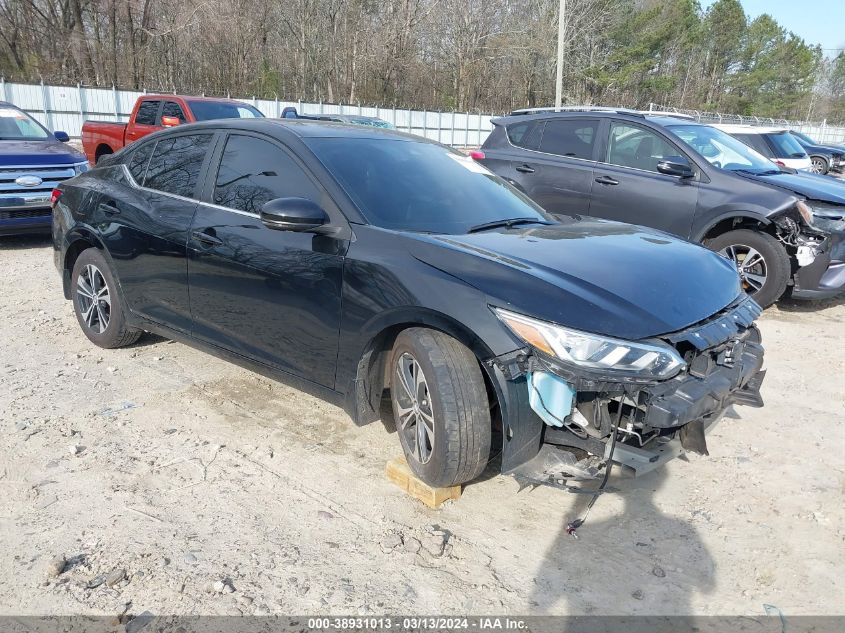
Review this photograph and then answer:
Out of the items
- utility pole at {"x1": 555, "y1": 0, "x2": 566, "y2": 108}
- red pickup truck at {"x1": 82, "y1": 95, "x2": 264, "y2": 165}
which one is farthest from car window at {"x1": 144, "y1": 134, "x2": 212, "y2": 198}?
utility pole at {"x1": 555, "y1": 0, "x2": 566, "y2": 108}

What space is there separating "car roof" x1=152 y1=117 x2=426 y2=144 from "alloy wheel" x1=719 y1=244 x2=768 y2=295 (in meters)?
3.77

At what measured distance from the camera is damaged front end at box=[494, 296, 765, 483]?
2598mm

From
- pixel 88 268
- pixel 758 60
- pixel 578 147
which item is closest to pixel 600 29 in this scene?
pixel 758 60

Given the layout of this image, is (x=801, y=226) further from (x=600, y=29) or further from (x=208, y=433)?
(x=600, y=29)

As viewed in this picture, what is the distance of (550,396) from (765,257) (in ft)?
15.3

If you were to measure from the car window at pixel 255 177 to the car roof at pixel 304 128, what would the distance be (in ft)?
0.29

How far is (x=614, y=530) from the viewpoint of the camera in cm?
301

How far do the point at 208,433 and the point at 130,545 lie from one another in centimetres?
107

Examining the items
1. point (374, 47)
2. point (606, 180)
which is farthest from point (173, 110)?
point (374, 47)

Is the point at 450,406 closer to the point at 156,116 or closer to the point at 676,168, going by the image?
the point at 676,168

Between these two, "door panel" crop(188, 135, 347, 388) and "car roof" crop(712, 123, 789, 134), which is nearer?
"door panel" crop(188, 135, 347, 388)

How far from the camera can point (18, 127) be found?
374 inches

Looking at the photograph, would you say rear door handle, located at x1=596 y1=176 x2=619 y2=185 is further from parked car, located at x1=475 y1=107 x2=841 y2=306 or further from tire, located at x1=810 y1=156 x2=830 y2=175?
tire, located at x1=810 y1=156 x2=830 y2=175

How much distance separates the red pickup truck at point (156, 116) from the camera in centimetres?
1217
